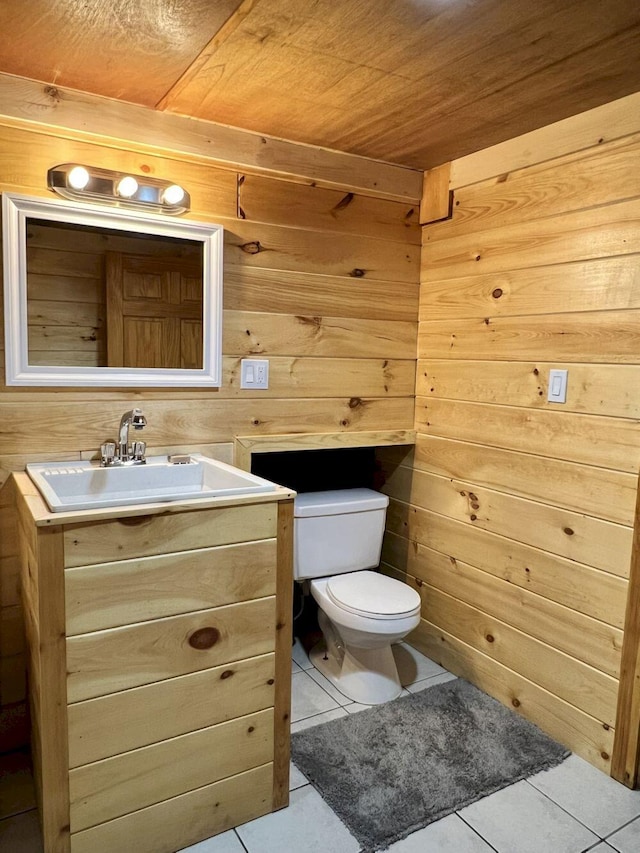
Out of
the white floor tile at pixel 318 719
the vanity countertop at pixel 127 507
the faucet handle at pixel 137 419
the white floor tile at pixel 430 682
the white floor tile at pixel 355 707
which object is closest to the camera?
the vanity countertop at pixel 127 507

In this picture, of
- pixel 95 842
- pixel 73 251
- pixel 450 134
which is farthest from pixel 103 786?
pixel 450 134

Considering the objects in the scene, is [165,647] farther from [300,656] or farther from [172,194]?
[172,194]

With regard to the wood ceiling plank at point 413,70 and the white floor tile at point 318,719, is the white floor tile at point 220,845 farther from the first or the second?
the wood ceiling plank at point 413,70

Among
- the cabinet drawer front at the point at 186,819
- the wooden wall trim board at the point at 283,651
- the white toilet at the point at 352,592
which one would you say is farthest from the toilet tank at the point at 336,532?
the cabinet drawer front at the point at 186,819

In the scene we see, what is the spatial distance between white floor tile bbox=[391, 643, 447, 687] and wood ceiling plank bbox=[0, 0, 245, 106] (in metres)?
2.28

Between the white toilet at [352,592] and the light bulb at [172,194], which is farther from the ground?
the light bulb at [172,194]

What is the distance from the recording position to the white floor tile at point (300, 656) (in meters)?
2.47

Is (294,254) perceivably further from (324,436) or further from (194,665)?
(194,665)

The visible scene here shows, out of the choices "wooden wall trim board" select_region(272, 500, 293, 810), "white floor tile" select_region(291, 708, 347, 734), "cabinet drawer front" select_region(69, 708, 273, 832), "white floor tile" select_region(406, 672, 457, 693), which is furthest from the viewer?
"white floor tile" select_region(406, 672, 457, 693)

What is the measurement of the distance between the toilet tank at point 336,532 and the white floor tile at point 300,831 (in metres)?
0.82

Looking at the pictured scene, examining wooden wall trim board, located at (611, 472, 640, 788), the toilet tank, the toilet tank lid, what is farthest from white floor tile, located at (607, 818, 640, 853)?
the toilet tank lid

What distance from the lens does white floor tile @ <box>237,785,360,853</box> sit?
155cm

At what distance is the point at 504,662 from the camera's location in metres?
2.18

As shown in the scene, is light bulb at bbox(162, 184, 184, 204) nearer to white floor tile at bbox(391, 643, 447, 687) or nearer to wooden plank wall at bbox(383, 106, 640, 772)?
wooden plank wall at bbox(383, 106, 640, 772)
